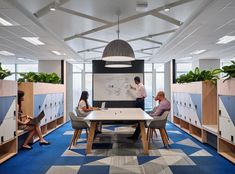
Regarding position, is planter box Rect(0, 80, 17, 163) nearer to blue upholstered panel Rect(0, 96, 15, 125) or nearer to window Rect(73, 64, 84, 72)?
blue upholstered panel Rect(0, 96, 15, 125)

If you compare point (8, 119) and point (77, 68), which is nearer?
point (8, 119)

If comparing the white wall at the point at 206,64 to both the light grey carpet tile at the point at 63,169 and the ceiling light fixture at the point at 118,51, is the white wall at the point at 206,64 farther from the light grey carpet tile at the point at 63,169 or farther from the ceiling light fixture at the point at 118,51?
the light grey carpet tile at the point at 63,169

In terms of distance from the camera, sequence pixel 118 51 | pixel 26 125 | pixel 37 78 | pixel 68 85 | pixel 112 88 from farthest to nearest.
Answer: pixel 68 85, pixel 112 88, pixel 37 78, pixel 26 125, pixel 118 51

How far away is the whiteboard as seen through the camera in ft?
34.7

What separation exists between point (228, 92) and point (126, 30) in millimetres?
4477

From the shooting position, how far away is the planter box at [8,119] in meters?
4.82

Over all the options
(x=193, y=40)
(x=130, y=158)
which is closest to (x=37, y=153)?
(x=130, y=158)

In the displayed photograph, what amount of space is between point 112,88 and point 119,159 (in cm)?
571

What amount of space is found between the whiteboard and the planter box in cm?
530

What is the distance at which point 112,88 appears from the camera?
10.6 m

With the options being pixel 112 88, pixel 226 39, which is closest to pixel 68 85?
pixel 112 88

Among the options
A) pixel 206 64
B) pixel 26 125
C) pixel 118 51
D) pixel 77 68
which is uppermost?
pixel 206 64

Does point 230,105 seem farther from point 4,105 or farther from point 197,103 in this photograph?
point 4,105

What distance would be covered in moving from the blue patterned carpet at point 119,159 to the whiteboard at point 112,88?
391cm
